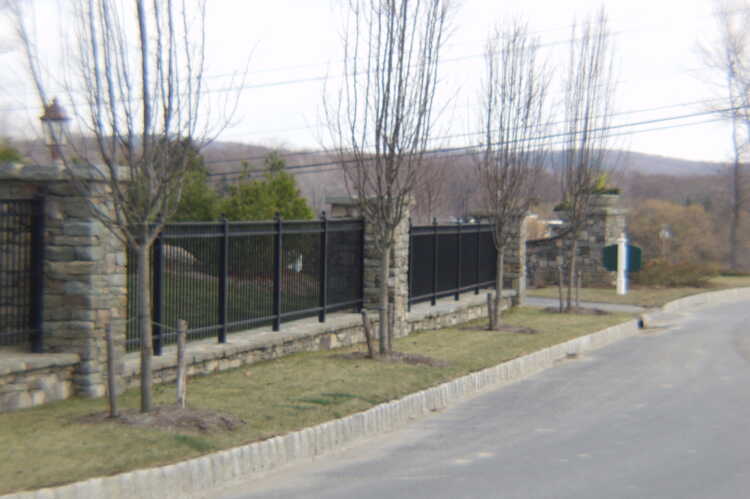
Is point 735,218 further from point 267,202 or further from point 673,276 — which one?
point 267,202

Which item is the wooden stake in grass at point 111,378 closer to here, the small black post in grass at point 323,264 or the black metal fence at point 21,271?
the black metal fence at point 21,271

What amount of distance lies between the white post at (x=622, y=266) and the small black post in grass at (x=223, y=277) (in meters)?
19.1

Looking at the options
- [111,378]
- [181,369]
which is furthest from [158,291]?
[111,378]

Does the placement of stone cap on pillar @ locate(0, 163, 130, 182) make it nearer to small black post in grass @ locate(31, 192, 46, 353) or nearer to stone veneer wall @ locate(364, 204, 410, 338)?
small black post in grass @ locate(31, 192, 46, 353)

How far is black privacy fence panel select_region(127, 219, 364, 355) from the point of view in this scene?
437 inches

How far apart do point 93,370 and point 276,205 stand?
12.4m

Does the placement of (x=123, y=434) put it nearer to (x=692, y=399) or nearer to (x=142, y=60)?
(x=142, y=60)

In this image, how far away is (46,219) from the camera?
9.41 metres

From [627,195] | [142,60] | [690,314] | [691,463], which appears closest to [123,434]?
[142,60]

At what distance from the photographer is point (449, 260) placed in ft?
66.4

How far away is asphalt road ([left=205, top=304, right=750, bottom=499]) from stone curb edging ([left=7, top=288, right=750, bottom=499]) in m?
0.16

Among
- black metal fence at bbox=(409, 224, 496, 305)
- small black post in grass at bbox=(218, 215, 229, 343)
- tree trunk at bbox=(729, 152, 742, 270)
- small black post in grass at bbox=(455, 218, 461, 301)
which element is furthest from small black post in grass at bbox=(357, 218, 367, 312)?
tree trunk at bbox=(729, 152, 742, 270)

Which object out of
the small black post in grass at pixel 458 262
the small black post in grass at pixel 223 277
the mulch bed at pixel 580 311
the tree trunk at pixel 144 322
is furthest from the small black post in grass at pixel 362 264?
the tree trunk at pixel 144 322

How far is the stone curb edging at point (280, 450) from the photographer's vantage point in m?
6.47
